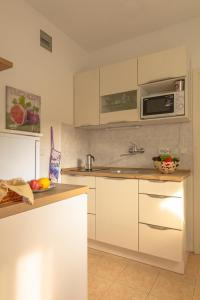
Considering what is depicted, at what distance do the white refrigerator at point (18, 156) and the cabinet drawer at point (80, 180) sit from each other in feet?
2.64

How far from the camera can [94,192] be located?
216cm

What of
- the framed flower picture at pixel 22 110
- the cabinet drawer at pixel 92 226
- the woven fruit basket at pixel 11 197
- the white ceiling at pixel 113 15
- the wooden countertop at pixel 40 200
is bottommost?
the cabinet drawer at pixel 92 226

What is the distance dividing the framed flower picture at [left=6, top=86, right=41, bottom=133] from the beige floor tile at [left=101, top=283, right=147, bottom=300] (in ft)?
5.10

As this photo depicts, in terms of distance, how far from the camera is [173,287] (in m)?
1.56

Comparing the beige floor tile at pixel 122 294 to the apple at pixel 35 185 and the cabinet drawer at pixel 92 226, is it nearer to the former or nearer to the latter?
the cabinet drawer at pixel 92 226

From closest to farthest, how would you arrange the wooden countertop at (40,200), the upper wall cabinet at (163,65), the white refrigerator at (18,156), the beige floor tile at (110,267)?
the wooden countertop at (40,200)
the white refrigerator at (18,156)
the beige floor tile at (110,267)
the upper wall cabinet at (163,65)

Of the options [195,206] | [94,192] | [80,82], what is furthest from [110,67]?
[195,206]

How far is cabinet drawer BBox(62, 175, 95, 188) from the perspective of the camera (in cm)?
218

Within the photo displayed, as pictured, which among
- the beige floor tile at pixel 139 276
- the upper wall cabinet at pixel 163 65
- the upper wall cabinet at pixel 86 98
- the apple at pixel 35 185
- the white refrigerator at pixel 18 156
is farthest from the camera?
the upper wall cabinet at pixel 86 98

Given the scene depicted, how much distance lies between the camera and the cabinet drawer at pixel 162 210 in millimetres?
1727

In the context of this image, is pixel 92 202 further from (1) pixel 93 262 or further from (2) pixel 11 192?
(2) pixel 11 192

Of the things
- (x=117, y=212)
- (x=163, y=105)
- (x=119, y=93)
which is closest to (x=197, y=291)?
(x=117, y=212)

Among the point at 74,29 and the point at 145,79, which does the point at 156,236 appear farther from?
the point at 74,29

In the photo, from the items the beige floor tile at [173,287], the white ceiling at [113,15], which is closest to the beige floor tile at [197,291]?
the beige floor tile at [173,287]
